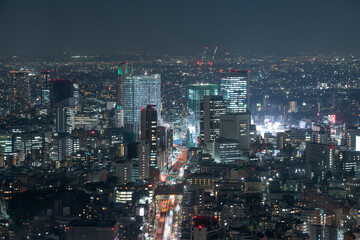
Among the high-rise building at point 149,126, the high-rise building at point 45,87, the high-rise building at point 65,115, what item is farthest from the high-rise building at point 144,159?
the high-rise building at point 65,115

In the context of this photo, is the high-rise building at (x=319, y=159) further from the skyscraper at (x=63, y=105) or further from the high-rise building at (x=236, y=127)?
the skyscraper at (x=63, y=105)

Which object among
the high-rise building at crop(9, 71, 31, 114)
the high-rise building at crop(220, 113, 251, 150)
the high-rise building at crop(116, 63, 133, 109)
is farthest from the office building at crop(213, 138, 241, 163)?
the high-rise building at crop(9, 71, 31, 114)

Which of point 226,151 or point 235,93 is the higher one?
point 235,93

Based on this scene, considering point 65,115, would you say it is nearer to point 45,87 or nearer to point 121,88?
point 121,88

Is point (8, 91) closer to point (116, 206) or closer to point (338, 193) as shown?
point (116, 206)

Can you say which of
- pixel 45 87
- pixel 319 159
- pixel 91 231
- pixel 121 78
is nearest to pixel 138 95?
pixel 121 78

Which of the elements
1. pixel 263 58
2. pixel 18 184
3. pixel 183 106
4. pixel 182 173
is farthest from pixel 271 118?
pixel 18 184

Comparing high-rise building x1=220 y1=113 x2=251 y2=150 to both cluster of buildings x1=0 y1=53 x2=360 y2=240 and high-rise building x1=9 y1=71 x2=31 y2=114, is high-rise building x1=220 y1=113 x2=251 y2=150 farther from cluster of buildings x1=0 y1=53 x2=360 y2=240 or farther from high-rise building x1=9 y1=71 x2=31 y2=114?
high-rise building x1=9 y1=71 x2=31 y2=114
